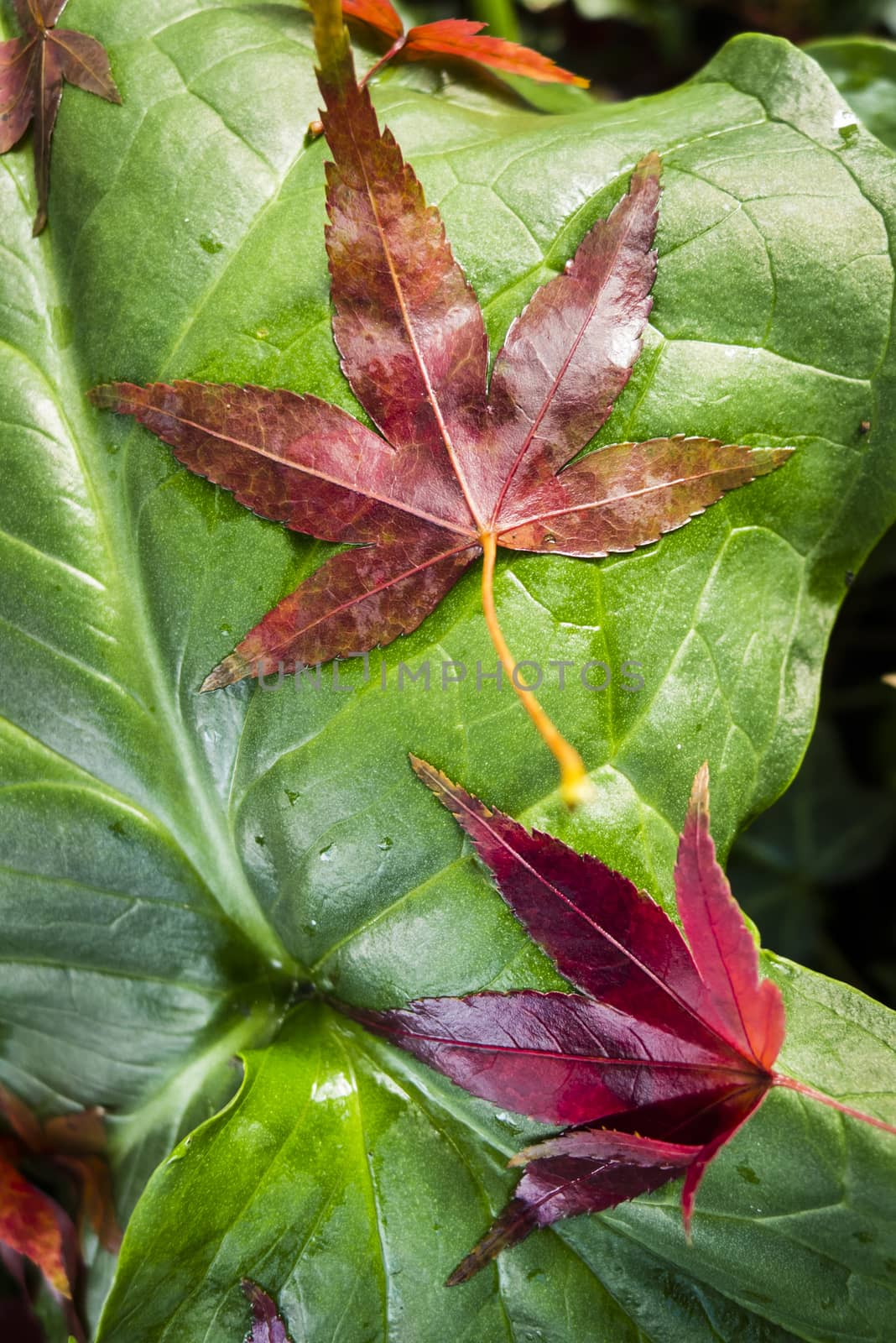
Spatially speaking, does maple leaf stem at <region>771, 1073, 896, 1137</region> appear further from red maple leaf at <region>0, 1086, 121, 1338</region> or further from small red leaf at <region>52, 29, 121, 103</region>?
small red leaf at <region>52, 29, 121, 103</region>

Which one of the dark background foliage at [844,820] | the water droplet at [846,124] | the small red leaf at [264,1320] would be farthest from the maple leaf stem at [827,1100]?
the water droplet at [846,124]

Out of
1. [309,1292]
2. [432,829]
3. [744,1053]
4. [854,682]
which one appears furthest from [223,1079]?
[854,682]

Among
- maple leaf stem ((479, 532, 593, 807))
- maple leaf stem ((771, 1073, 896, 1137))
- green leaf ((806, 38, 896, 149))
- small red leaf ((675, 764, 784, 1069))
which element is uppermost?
Result: green leaf ((806, 38, 896, 149))

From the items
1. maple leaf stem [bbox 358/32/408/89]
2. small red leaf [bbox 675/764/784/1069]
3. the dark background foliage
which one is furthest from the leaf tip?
the dark background foliage

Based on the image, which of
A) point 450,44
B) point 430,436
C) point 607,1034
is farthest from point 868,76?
point 607,1034

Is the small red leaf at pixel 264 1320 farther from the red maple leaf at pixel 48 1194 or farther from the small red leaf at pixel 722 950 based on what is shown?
the small red leaf at pixel 722 950

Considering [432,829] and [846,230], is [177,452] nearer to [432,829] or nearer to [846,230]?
[432,829]
